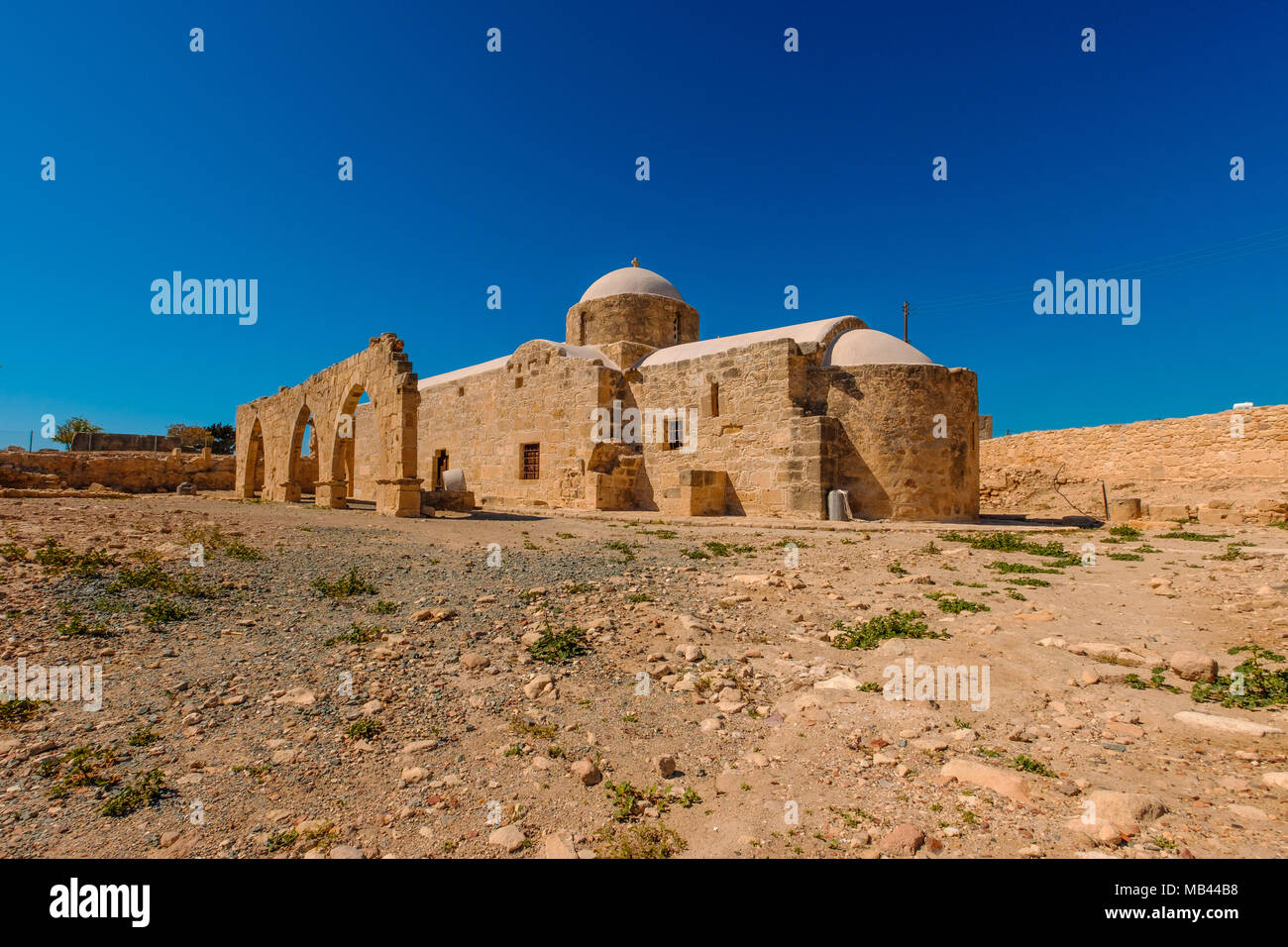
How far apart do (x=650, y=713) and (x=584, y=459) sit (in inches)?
536

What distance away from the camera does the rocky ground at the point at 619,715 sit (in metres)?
2.15

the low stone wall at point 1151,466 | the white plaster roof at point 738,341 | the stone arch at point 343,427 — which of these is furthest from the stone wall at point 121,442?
the low stone wall at point 1151,466

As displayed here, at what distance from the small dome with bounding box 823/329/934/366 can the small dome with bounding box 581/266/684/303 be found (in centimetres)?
762

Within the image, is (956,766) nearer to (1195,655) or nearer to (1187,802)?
(1187,802)

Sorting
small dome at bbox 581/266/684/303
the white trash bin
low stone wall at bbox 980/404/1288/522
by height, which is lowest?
the white trash bin

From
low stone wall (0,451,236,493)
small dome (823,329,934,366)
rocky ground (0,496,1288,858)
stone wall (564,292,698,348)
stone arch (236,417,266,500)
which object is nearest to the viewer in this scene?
rocky ground (0,496,1288,858)

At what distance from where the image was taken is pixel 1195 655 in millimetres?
3469

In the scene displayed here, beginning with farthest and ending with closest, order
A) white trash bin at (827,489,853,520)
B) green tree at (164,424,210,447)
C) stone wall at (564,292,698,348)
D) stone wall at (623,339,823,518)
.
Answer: green tree at (164,424,210,447) < stone wall at (564,292,698,348) < stone wall at (623,339,823,518) < white trash bin at (827,489,853,520)

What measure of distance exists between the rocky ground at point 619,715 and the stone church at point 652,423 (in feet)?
23.6

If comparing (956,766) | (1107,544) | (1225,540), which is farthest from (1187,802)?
(1225,540)

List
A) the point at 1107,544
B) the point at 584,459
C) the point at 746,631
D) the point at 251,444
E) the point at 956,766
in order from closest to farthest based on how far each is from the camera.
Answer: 1. the point at 956,766
2. the point at 746,631
3. the point at 1107,544
4. the point at 584,459
5. the point at 251,444

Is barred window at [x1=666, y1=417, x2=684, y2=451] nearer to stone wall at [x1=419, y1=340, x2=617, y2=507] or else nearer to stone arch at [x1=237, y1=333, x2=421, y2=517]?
stone wall at [x1=419, y1=340, x2=617, y2=507]

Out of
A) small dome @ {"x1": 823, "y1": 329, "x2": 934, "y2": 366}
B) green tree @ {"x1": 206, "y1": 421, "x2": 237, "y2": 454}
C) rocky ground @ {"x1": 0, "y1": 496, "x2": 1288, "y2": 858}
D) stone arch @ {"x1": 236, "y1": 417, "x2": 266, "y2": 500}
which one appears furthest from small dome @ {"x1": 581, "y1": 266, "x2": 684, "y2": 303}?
green tree @ {"x1": 206, "y1": 421, "x2": 237, "y2": 454}

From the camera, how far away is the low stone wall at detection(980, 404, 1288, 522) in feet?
→ 53.5
